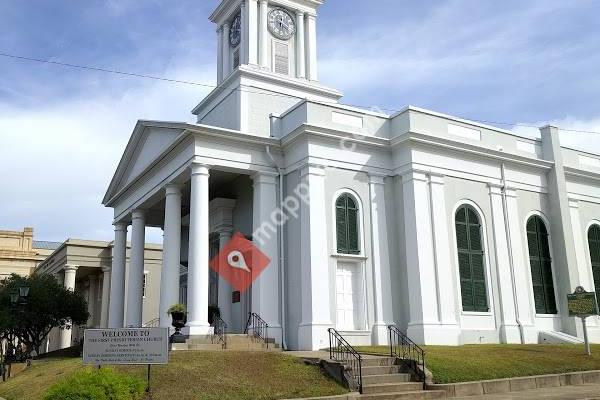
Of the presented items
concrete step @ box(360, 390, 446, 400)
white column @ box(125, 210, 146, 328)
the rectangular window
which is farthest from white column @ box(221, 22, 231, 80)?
concrete step @ box(360, 390, 446, 400)

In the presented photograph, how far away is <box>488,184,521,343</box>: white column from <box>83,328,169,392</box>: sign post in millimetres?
14067

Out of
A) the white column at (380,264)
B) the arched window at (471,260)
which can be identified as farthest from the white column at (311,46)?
the arched window at (471,260)

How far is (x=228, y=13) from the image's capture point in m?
29.2

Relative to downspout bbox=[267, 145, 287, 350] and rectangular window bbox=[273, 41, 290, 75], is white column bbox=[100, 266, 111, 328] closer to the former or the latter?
rectangular window bbox=[273, 41, 290, 75]

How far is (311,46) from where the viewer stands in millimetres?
28703

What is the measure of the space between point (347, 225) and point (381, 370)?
7.11 meters

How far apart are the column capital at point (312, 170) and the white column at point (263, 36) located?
26.1ft

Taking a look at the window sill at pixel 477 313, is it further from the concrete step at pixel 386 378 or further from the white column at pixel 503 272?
the concrete step at pixel 386 378

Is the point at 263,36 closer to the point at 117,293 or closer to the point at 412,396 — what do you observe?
the point at 117,293

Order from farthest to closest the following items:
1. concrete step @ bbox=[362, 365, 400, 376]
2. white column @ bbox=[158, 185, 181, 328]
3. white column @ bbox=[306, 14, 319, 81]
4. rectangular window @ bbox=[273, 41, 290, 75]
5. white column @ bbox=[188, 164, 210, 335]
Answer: white column @ bbox=[306, 14, 319, 81] → rectangular window @ bbox=[273, 41, 290, 75] → white column @ bbox=[158, 185, 181, 328] → white column @ bbox=[188, 164, 210, 335] → concrete step @ bbox=[362, 365, 400, 376]

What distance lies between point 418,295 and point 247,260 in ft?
20.7

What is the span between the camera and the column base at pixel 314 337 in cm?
1912

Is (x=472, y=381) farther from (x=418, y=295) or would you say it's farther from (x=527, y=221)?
(x=527, y=221)

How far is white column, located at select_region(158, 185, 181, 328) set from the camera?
21.8m
